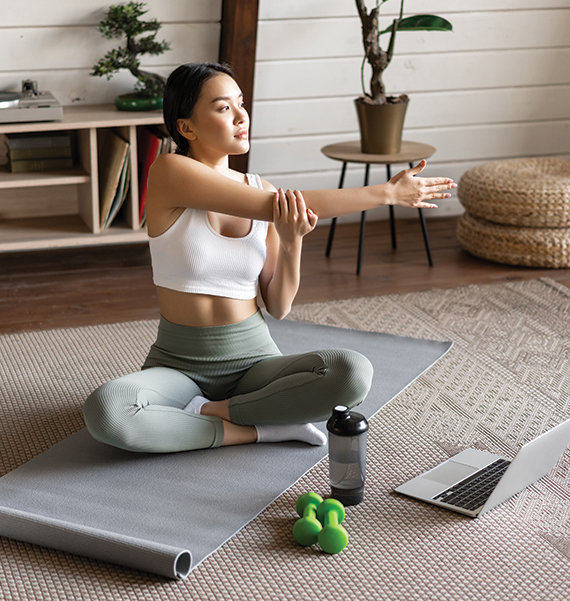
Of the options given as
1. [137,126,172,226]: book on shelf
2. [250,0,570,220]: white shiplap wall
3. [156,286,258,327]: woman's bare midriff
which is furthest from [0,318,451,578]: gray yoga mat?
[250,0,570,220]: white shiplap wall

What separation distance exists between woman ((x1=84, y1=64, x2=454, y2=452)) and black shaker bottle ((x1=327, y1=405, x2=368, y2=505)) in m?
0.17

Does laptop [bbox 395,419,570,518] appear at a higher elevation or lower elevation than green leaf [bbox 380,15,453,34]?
lower

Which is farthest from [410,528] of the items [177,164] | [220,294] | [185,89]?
[185,89]

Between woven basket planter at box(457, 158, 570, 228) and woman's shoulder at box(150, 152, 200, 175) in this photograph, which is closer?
woman's shoulder at box(150, 152, 200, 175)

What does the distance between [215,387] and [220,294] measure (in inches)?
7.9

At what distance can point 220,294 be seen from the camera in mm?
1856

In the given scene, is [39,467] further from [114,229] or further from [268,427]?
[114,229]

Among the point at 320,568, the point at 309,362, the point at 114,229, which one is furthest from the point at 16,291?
the point at 320,568

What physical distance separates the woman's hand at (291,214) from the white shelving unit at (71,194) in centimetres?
128

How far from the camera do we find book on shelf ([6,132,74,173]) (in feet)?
9.63

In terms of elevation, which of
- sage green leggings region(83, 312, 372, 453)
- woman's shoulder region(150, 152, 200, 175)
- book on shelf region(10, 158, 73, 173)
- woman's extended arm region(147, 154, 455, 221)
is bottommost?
sage green leggings region(83, 312, 372, 453)

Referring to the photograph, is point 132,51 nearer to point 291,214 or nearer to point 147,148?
point 147,148

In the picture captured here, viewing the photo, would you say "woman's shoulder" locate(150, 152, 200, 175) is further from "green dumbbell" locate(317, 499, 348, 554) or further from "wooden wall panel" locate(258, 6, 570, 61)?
"wooden wall panel" locate(258, 6, 570, 61)

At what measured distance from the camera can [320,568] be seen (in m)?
1.46
